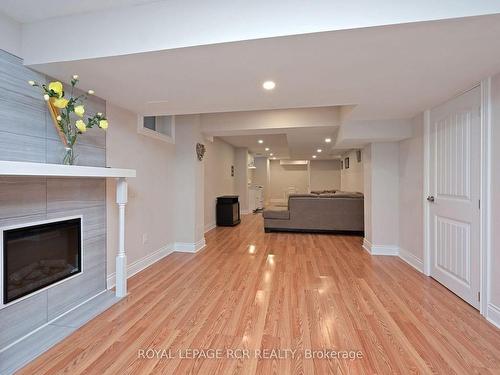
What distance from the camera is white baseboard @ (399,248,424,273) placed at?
325cm

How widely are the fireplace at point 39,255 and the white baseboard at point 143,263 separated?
1.65 ft

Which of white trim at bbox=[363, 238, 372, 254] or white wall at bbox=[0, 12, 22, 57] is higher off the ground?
white wall at bbox=[0, 12, 22, 57]

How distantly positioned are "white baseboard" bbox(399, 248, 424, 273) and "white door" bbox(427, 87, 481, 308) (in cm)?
25

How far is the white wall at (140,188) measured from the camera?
278cm

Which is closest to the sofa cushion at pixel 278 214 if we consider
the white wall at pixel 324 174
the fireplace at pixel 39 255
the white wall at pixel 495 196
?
the white wall at pixel 495 196

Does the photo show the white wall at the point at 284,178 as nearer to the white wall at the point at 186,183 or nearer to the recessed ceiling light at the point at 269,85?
the white wall at the point at 186,183

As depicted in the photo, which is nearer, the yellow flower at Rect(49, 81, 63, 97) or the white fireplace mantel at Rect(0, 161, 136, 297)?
the white fireplace mantel at Rect(0, 161, 136, 297)

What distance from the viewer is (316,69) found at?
1.95m

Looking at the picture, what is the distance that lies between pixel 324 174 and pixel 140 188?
9487 millimetres

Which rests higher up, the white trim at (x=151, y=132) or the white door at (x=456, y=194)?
the white trim at (x=151, y=132)

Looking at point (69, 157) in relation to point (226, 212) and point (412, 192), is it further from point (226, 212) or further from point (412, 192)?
point (226, 212)

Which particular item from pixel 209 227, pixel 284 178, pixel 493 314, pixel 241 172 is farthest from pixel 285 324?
pixel 284 178

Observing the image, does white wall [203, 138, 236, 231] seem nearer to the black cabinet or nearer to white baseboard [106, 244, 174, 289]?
the black cabinet

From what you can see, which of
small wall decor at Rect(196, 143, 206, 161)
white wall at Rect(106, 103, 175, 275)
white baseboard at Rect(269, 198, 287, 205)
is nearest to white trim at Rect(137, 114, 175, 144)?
white wall at Rect(106, 103, 175, 275)
